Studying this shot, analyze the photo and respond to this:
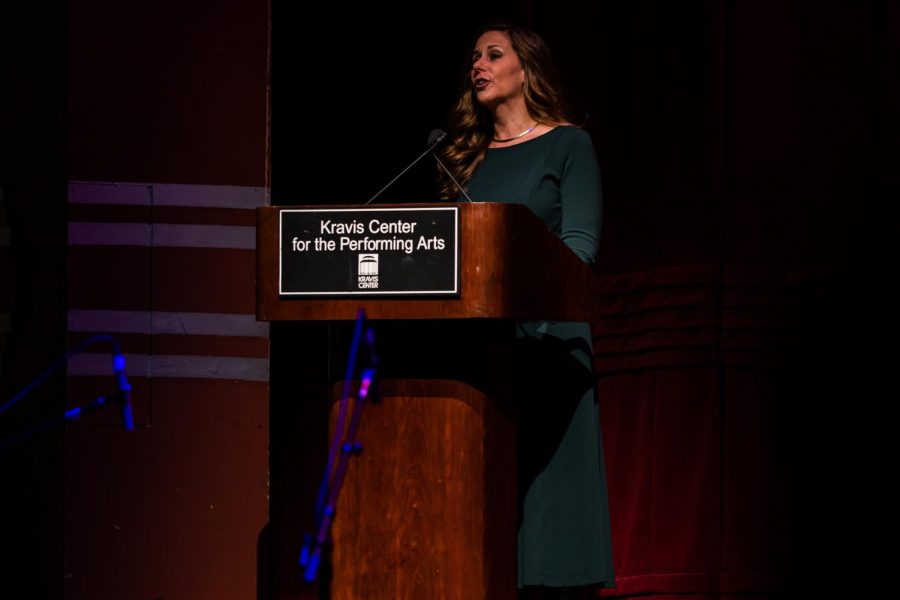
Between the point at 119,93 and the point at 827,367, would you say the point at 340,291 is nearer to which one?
the point at 119,93

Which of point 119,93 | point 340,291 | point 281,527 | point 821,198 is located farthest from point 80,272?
point 821,198

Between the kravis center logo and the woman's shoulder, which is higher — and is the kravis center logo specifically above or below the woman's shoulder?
below

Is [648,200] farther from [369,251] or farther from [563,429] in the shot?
[369,251]

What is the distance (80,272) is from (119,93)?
0.45 m

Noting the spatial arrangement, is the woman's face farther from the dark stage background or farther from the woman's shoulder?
the dark stage background

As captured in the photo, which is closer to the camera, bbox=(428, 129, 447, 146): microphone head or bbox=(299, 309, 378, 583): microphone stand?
bbox=(299, 309, 378, 583): microphone stand

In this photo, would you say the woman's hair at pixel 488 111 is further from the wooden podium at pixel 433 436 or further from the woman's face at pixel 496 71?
the wooden podium at pixel 433 436

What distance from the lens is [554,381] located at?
1897 millimetres

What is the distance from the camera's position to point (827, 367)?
2.69 m

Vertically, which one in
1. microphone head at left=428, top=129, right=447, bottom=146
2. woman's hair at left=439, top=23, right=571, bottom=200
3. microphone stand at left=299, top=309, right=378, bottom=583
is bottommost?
microphone stand at left=299, top=309, right=378, bottom=583

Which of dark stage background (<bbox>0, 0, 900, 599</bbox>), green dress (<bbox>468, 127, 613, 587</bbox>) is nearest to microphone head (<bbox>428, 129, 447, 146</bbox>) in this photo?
green dress (<bbox>468, 127, 613, 587</bbox>)

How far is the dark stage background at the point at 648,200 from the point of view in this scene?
2672mm

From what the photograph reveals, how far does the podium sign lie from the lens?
1417 millimetres

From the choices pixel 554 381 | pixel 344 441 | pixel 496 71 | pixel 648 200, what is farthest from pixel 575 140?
pixel 648 200
